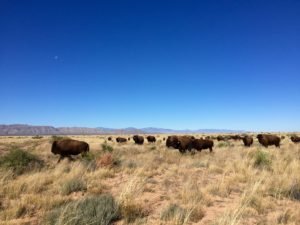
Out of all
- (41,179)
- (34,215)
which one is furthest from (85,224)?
(41,179)

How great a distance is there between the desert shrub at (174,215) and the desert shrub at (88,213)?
994 millimetres

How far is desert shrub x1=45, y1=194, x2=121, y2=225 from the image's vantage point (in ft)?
20.0

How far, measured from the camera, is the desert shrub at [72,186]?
9421 mm

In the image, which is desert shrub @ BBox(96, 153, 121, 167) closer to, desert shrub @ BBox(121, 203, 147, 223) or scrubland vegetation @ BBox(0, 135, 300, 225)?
scrubland vegetation @ BBox(0, 135, 300, 225)

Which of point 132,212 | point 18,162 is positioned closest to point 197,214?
point 132,212

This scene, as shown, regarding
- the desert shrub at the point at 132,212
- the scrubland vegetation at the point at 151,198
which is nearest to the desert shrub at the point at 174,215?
the scrubland vegetation at the point at 151,198

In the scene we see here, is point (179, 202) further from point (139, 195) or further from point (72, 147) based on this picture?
point (72, 147)

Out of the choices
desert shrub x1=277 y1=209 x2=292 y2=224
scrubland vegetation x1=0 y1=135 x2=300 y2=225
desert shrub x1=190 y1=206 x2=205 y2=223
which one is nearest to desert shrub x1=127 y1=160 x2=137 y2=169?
scrubland vegetation x1=0 y1=135 x2=300 y2=225

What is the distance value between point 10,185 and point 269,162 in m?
11.4

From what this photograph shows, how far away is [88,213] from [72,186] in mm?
3239

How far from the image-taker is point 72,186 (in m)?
9.69

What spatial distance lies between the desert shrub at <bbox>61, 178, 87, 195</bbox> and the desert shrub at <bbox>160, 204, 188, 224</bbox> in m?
3.45

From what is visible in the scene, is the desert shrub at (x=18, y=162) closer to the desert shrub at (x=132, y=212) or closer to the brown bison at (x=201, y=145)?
the desert shrub at (x=132, y=212)

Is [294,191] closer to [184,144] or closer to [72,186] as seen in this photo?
[72,186]
